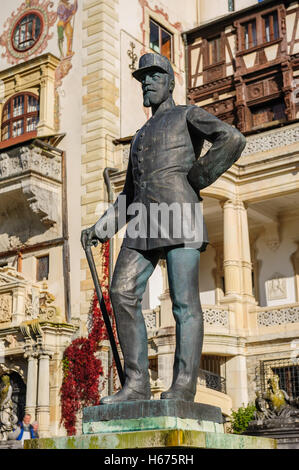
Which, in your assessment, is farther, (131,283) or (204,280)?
(204,280)

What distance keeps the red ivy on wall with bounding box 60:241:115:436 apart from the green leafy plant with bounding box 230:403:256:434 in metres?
3.95

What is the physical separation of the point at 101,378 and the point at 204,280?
6.87 m

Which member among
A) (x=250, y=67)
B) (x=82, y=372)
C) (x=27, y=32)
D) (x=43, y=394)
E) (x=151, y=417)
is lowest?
(x=151, y=417)

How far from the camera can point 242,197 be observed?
22.1 m

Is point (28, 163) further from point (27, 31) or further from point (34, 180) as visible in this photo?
point (27, 31)

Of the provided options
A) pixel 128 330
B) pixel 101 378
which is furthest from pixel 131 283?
pixel 101 378

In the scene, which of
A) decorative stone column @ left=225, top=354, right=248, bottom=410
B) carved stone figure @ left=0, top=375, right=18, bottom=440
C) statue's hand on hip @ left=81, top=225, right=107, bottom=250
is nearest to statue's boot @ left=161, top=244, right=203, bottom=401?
statue's hand on hip @ left=81, top=225, right=107, bottom=250

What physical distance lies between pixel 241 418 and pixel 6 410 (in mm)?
7258

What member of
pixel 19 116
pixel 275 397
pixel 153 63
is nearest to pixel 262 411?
pixel 275 397

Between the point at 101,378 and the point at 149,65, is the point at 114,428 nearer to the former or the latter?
the point at 149,65

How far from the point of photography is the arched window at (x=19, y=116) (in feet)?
83.5

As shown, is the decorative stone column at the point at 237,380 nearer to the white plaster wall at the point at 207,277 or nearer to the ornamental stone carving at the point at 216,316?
the ornamental stone carving at the point at 216,316

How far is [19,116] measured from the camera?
26.0m

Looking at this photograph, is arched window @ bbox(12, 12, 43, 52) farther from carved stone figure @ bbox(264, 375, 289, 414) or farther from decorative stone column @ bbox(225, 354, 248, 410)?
carved stone figure @ bbox(264, 375, 289, 414)
